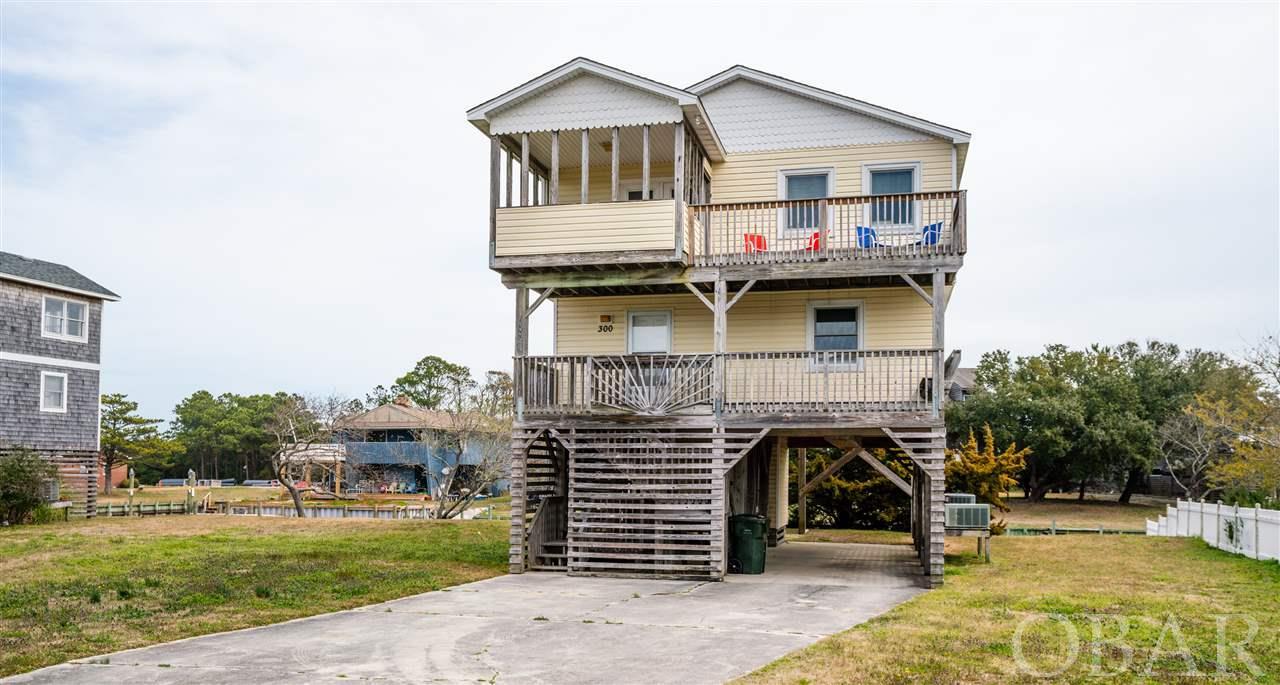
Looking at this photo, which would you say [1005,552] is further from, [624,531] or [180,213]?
[180,213]

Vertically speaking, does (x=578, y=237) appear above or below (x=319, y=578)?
above

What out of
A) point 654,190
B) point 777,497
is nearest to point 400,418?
point 777,497

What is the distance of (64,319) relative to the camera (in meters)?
31.1

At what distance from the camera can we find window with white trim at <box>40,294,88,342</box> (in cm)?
3048

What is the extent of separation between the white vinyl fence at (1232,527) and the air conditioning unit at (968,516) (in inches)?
191

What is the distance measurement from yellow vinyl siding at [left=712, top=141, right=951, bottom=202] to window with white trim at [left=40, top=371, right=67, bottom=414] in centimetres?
2181

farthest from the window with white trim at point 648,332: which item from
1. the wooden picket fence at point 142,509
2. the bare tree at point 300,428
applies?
the wooden picket fence at point 142,509

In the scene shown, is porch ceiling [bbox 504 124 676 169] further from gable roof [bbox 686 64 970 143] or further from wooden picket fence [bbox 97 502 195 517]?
wooden picket fence [bbox 97 502 195 517]

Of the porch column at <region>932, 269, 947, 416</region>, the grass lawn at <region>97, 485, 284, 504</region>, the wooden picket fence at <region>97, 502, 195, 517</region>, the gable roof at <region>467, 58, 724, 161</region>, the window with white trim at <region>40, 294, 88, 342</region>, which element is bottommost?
the grass lawn at <region>97, 485, 284, 504</region>

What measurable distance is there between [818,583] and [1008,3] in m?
10.2

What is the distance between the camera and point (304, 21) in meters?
18.5

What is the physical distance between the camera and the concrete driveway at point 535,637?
9031mm

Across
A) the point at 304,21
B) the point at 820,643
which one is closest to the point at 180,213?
the point at 304,21

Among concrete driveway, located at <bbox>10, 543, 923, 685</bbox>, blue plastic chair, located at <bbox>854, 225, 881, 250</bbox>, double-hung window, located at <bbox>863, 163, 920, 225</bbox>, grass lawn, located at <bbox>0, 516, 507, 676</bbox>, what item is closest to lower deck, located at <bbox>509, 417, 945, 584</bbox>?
concrete driveway, located at <bbox>10, 543, 923, 685</bbox>
